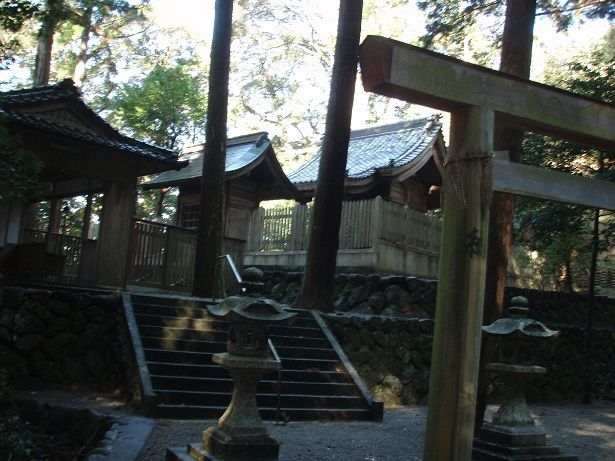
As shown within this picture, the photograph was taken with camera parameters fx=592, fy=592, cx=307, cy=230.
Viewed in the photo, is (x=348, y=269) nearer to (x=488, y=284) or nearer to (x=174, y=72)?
(x=488, y=284)

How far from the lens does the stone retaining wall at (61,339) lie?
28.5 feet

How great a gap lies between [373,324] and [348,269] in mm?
5060

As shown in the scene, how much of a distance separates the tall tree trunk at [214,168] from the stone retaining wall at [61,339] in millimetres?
3036

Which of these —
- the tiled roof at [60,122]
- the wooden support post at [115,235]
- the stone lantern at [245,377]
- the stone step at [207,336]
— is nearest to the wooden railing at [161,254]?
the wooden support post at [115,235]

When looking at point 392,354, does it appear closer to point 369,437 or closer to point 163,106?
point 369,437

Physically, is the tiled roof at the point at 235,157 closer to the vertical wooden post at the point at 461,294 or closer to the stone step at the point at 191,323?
the stone step at the point at 191,323

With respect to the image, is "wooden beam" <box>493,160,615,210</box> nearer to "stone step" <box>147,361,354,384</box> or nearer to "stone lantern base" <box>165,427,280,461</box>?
"stone lantern base" <box>165,427,280,461</box>

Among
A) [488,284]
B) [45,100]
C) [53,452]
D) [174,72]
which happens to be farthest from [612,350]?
[174,72]

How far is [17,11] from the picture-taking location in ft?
23.2

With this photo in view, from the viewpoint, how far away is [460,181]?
13.5ft

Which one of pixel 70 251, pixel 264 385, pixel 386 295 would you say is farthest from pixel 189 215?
pixel 264 385

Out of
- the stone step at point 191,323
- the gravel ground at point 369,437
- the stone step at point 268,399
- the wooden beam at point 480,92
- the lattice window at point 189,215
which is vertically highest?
the lattice window at point 189,215

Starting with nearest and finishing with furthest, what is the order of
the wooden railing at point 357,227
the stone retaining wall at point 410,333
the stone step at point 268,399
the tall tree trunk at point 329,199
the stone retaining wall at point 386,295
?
the stone step at point 268,399 < the stone retaining wall at point 410,333 < the tall tree trunk at point 329,199 < the stone retaining wall at point 386,295 < the wooden railing at point 357,227

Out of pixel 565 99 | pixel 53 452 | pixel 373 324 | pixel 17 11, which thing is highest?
pixel 17 11
